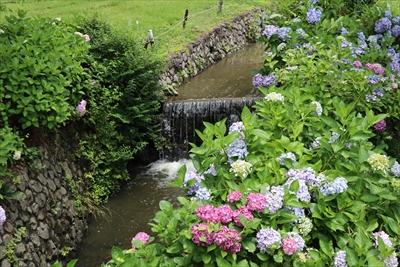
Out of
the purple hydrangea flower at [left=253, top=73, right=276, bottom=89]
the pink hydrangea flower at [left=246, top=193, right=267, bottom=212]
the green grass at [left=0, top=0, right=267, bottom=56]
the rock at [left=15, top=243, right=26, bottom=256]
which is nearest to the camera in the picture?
the pink hydrangea flower at [left=246, top=193, right=267, bottom=212]

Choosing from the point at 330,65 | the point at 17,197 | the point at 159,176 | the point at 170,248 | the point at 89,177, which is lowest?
the point at 159,176

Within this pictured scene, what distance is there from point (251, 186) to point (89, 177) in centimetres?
524

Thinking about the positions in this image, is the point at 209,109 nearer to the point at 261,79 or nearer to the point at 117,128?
the point at 117,128

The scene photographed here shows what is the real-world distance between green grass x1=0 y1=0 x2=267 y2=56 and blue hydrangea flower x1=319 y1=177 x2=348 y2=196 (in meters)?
9.10

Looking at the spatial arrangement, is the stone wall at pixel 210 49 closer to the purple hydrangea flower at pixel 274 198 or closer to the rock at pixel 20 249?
the rock at pixel 20 249

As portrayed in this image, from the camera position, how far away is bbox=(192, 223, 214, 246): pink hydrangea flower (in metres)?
2.92

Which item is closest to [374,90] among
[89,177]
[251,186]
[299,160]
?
[299,160]

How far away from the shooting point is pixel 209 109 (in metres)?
10.1

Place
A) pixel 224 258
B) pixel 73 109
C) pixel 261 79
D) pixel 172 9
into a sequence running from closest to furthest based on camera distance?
pixel 224 258
pixel 261 79
pixel 73 109
pixel 172 9

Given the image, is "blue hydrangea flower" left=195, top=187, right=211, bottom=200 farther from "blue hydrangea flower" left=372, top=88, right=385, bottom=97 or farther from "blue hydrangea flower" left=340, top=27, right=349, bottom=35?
"blue hydrangea flower" left=340, top=27, right=349, bottom=35

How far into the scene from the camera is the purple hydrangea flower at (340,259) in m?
3.03

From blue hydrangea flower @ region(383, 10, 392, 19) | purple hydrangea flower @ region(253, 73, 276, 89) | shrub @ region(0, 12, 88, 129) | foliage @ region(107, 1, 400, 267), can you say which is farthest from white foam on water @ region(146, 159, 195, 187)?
foliage @ region(107, 1, 400, 267)

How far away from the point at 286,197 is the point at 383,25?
4129 millimetres

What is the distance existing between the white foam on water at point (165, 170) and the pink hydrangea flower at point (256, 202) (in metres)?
6.02
